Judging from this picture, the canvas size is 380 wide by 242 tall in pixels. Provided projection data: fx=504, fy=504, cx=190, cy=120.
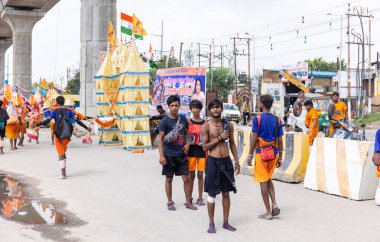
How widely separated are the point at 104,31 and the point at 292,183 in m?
18.6

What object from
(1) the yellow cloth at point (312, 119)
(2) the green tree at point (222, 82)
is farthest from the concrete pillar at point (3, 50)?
(1) the yellow cloth at point (312, 119)

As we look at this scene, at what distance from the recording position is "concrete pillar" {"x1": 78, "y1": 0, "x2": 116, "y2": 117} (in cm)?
2612

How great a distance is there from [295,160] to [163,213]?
3.88 metres

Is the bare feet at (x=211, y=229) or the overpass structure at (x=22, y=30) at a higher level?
the overpass structure at (x=22, y=30)

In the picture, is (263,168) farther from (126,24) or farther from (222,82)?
(222,82)

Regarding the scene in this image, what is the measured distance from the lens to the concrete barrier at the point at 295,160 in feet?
33.6

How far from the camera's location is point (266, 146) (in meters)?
7.00

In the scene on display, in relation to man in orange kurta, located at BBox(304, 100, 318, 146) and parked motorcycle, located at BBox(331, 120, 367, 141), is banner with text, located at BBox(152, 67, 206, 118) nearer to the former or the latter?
man in orange kurta, located at BBox(304, 100, 318, 146)

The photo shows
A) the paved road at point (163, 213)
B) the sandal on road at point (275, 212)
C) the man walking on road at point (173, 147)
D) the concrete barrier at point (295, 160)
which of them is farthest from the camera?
the concrete barrier at point (295, 160)

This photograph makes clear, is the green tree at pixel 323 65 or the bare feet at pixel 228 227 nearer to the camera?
the bare feet at pixel 228 227

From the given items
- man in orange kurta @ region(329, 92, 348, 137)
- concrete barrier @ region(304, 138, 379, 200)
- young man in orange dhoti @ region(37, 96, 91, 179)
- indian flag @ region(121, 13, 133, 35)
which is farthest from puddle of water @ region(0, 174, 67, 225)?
indian flag @ region(121, 13, 133, 35)

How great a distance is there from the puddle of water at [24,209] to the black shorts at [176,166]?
1671 mm

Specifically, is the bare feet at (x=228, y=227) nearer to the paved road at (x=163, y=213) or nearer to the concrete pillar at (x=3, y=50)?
the paved road at (x=163, y=213)

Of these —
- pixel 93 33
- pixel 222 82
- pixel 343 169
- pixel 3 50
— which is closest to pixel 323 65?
pixel 222 82
